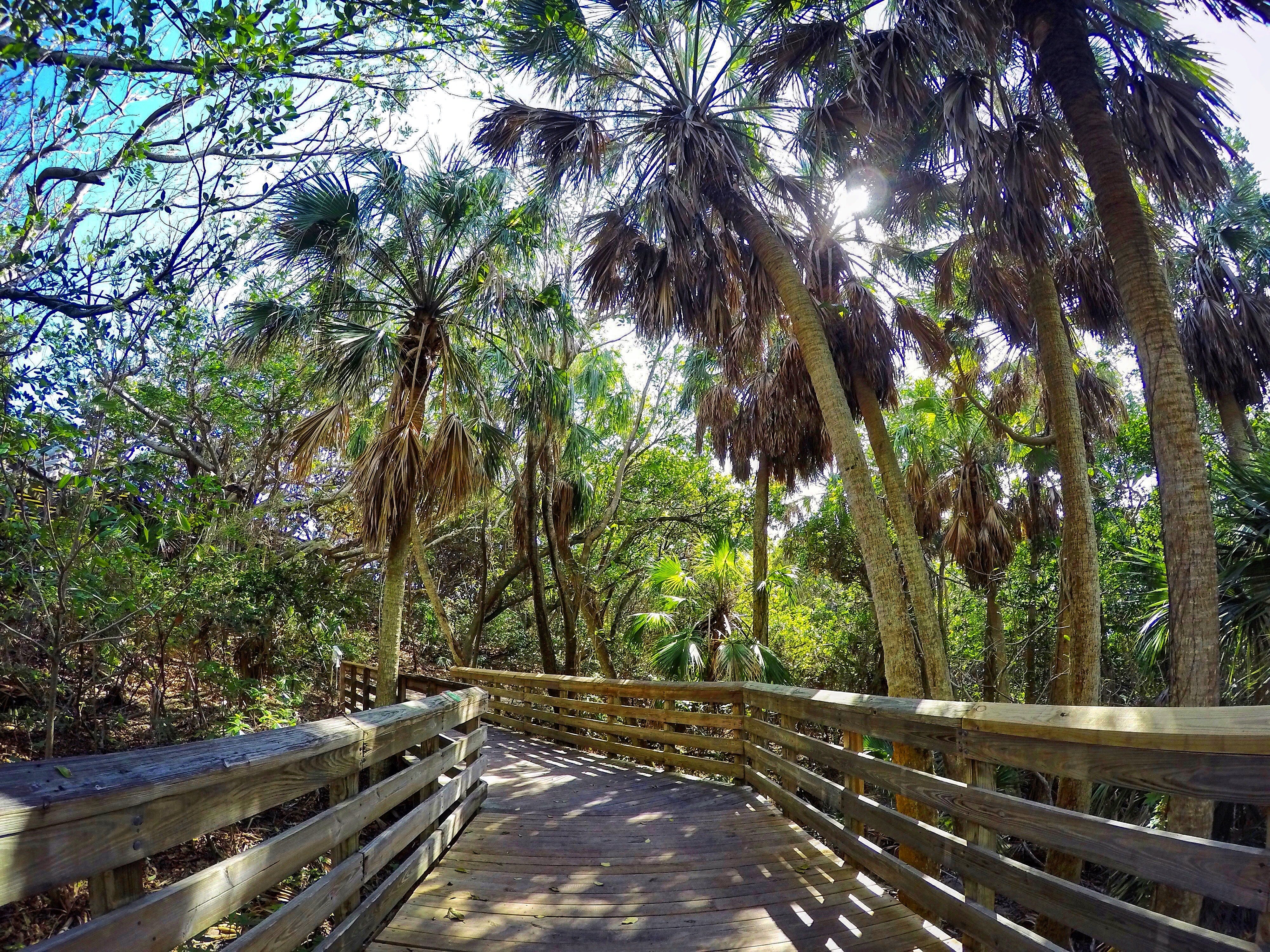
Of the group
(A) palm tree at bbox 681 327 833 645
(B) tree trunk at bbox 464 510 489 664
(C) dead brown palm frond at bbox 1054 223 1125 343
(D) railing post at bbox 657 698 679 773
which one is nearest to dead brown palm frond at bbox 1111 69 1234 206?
(C) dead brown palm frond at bbox 1054 223 1125 343

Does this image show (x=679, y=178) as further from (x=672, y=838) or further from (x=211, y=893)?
(x=211, y=893)

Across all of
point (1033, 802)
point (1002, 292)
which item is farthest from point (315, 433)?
point (1002, 292)

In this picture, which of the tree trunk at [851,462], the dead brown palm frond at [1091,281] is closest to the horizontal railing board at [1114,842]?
the tree trunk at [851,462]

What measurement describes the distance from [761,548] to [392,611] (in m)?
6.59

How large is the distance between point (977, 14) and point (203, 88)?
6.75 m

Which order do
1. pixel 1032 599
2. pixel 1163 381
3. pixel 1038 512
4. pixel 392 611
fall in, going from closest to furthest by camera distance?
pixel 1163 381 < pixel 392 611 < pixel 1038 512 < pixel 1032 599

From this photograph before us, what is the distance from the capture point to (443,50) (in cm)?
851

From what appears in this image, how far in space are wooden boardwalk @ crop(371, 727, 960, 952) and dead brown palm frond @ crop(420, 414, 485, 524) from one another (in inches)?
166

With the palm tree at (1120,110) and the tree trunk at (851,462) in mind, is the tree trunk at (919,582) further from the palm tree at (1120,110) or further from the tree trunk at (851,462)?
the palm tree at (1120,110)

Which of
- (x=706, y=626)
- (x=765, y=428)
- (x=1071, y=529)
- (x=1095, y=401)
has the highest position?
(x=1095, y=401)

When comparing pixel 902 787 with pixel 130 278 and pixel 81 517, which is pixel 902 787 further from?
pixel 130 278

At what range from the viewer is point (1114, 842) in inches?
87.3

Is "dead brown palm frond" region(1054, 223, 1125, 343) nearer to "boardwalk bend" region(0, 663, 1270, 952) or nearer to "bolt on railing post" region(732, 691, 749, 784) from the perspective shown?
"boardwalk bend" region(0, 663, 1270, 952)

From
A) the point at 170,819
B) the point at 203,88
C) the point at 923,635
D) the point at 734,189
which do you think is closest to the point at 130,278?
the point at 203,88
